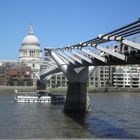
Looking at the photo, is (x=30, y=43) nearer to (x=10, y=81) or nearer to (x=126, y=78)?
(x=10, y=81)

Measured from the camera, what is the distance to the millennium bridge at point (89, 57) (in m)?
30.9

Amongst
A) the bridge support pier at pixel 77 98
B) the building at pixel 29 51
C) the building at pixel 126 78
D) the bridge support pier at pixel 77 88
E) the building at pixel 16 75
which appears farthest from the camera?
the building at pixel 29 51

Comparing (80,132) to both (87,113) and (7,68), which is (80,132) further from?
(7,68)

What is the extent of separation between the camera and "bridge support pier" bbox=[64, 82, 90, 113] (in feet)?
181

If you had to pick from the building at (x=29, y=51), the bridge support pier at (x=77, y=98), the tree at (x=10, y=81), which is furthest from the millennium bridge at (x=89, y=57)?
the building at (x=29, y=51)

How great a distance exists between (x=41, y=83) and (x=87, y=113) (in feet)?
174

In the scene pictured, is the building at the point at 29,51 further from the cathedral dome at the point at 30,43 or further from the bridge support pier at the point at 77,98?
the bridge support pier at the point at 77,98

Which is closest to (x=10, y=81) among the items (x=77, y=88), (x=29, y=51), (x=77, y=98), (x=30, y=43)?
(x=29, y=51)

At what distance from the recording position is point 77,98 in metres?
56.0

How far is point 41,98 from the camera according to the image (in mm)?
75938

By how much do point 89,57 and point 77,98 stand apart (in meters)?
10.3

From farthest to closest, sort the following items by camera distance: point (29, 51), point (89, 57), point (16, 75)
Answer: point (29, 51)
point (16, 75)
point (89, 57)

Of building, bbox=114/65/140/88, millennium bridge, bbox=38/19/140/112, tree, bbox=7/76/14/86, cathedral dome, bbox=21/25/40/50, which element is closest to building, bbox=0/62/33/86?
tree, bbox=7/76/14/86

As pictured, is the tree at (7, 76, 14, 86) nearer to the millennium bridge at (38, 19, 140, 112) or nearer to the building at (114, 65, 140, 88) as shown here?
the building at (114, 65, 140, 88)
